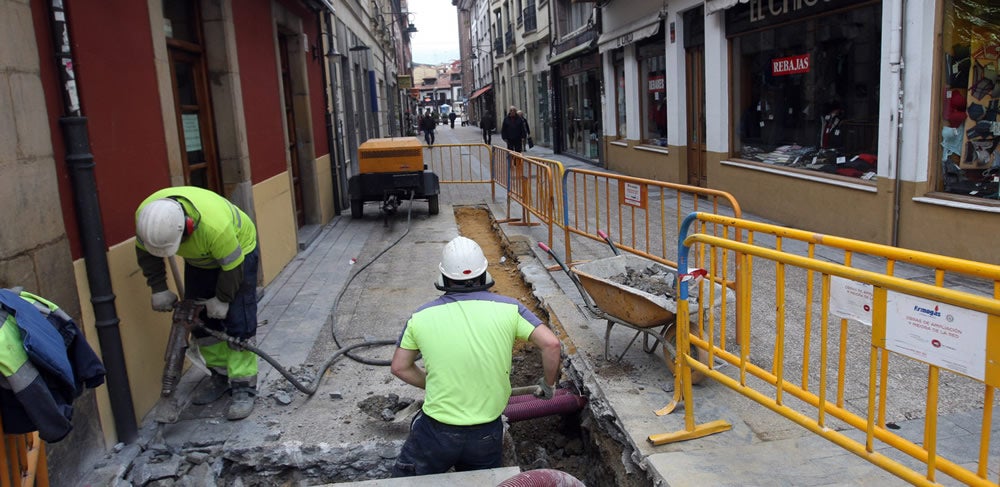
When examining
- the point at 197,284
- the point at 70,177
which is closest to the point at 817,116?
the point at 197,284

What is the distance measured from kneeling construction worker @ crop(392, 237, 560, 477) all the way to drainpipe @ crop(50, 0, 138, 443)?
1796 millimetres

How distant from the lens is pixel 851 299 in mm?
2779

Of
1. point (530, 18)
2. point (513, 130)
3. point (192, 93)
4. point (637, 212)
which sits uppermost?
point (530, 18)

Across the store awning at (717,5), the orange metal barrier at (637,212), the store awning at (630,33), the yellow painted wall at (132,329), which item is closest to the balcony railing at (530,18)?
the store awning at (630,33)

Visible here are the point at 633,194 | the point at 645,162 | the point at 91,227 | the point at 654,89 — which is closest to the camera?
the point at 91,227

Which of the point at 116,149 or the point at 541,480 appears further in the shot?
the point at 116,149

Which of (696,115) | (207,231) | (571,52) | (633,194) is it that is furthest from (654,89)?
(207,231)

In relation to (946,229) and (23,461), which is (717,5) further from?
(23,461)

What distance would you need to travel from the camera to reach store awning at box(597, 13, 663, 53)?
537 inches

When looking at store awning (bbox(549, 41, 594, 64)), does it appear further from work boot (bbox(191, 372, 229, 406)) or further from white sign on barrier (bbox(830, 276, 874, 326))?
white sign on barrier (bbox(830, 276, 874, 326))

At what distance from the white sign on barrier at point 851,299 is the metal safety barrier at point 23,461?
3.20 metres

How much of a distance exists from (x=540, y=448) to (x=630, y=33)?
12199 mm

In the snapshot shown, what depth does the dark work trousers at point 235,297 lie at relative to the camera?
462 cm

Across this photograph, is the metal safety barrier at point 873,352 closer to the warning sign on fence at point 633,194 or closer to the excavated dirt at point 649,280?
the excavated dirt at point 649,280
